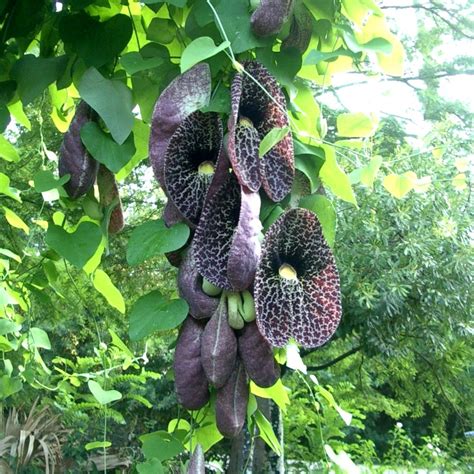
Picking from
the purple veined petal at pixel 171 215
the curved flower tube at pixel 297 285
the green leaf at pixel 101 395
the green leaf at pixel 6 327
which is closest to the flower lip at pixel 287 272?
the curved flower tube at pixel 297 285

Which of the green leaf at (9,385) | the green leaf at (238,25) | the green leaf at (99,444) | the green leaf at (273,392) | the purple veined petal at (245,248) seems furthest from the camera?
the green leaf at (9,385)

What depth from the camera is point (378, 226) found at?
12.1ft

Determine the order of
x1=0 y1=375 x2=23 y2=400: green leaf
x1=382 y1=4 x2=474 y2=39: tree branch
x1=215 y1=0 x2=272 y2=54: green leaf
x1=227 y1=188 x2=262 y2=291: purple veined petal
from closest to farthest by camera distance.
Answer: x1=227 y1=188 x2=262 y2=291: purple veined petal < x1=215 y1=0 x2=272 y2=54: green leaf < x1=0 y1=375 x2=23 y2=400: green leaf < x1=382 y1=4 x2=474 y2=39: tree branch

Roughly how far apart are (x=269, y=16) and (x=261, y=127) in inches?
3.7

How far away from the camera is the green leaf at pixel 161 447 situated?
584mm

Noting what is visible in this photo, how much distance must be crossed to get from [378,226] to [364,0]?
3126mm

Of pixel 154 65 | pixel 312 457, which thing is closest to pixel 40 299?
pixel 154 65

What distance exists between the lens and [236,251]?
17.9 inches

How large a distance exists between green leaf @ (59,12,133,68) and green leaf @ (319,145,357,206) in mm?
227

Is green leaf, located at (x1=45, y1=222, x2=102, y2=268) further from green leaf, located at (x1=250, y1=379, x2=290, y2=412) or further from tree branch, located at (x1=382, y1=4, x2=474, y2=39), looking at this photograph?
tree branch, located at (x1=382, y1=4, x2=474, y2=39)

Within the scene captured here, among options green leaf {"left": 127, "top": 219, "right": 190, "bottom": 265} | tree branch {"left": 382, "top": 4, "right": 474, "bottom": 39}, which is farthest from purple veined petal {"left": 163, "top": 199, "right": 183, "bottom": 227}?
tree branch {"left": 382, "top": 4, "right": 474, "bottom": 39}

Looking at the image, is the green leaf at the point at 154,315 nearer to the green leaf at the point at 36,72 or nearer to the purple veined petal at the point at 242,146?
the purple veined petal at the point at 242,146

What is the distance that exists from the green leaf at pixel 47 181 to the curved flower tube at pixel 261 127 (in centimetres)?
19

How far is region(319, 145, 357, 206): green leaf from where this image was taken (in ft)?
2.02
